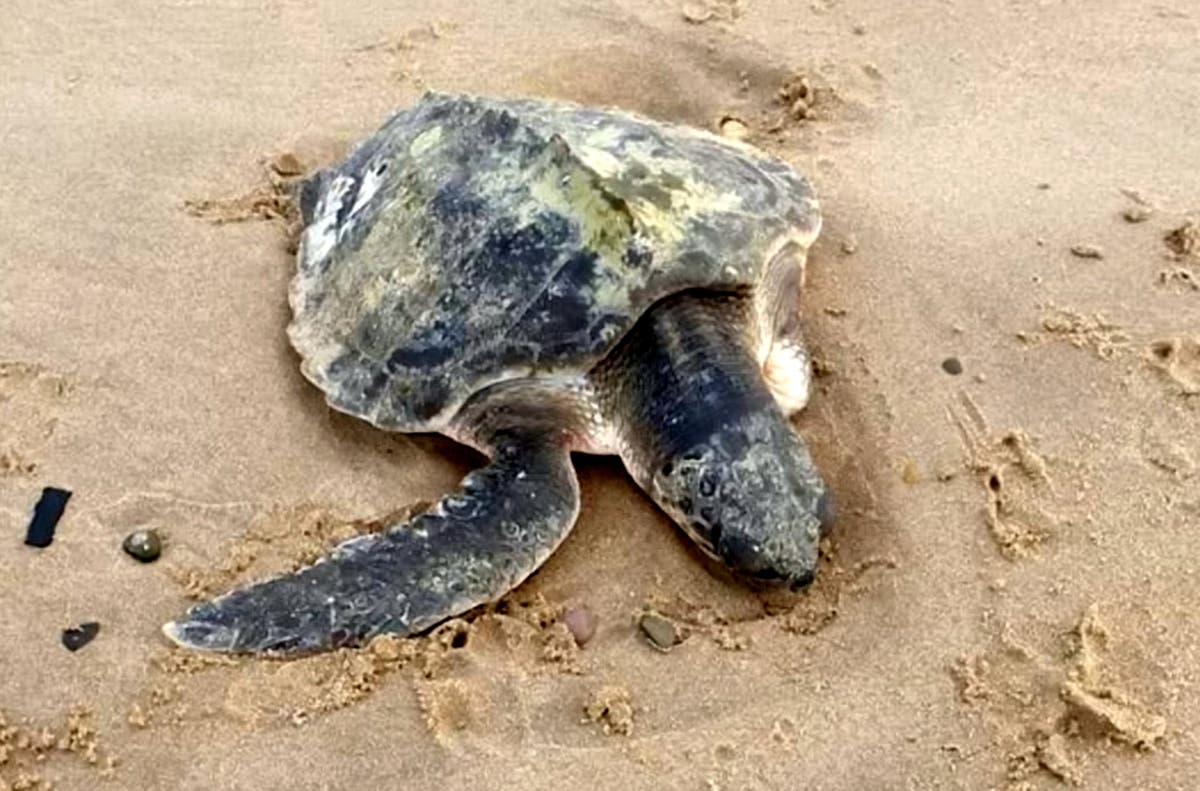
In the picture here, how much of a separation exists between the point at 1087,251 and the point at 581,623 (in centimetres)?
165

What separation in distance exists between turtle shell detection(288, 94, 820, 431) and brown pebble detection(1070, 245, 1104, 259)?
0.65 metres

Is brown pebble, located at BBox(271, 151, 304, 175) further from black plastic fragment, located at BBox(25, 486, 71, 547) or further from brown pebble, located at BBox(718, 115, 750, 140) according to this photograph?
black plastic fragment, located at BBox(25, 486, 71, 547)

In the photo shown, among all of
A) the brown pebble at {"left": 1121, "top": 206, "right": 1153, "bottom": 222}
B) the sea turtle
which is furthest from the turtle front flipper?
the brown pebble at {"left": 1121, "top": 206, "right": 1153, "bottom": 222}

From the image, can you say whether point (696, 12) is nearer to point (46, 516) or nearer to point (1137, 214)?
point (1137, 214)

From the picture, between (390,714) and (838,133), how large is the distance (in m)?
2.27

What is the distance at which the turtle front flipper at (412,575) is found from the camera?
2.51 metres

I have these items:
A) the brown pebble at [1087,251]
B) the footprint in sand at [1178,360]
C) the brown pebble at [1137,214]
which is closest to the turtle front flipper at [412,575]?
the footprint in sand at [1178,360]

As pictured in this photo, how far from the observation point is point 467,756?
2.35 meters

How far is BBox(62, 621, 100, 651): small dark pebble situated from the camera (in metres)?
2.53

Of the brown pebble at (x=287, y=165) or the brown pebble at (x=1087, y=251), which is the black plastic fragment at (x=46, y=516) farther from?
the brown pebble at (x=1087, y=251)

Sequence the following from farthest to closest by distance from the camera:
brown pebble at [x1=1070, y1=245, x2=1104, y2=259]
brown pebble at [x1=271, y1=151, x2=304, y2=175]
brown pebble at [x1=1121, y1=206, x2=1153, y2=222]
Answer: brown pebble at [x1=271, y1=151, x2=304, y2=175]
brown pebble at [x1=1121, y1=206, x2=1153, y2=222]
brown pebble at [x1=1070, y1=245, x2=1104, y2=259]

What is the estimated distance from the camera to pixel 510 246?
2975 mm

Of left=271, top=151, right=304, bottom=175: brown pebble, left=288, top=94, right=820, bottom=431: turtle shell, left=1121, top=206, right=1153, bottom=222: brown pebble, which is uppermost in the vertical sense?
left=288, top=94, right=820, bottom=431: turtle shell

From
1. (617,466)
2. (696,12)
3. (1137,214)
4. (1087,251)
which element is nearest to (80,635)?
(617,466)
